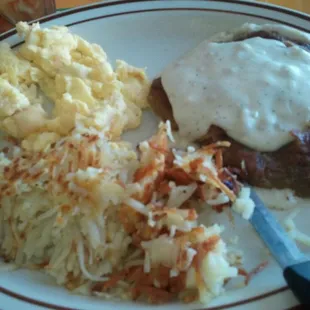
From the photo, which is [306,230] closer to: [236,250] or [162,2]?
[236,250]

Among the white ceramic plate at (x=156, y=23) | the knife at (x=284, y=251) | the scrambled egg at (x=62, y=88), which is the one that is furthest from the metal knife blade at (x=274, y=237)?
the white ceramic plate at (x=156, y=23)

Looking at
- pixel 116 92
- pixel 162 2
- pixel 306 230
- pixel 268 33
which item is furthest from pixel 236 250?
pixel 162 2

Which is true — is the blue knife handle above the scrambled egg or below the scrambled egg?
below

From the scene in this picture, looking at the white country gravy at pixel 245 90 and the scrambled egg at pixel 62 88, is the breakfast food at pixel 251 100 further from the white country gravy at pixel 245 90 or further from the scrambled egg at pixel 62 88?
the scrambled egg at pixel 62 88

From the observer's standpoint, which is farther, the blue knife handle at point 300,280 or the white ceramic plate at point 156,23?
the white ceramic plate at point 156,23

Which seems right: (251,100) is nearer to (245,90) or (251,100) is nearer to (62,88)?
(245,90)

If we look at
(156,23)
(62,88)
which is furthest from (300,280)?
(156,23)

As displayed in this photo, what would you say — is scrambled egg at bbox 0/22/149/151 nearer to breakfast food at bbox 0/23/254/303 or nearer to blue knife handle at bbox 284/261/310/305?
breakfast food at bbox 0/23/254/303

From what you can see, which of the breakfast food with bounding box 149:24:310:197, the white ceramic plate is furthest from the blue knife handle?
the white ceramic plate
